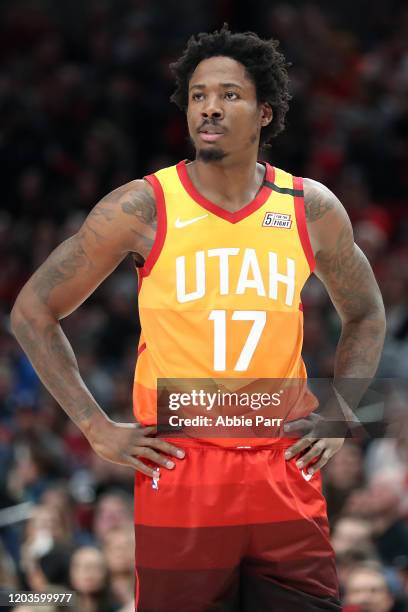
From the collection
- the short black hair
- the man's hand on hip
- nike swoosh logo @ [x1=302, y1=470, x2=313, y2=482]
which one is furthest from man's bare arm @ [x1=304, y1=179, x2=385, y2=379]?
the man's hand on hip

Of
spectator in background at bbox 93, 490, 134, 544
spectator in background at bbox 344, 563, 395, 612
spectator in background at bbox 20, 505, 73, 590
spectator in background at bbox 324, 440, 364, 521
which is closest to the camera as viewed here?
spectator in background at bbox 344, 563, 395, 612

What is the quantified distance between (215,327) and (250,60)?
0.87 meters

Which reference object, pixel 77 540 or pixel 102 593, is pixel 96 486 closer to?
pixel 77 540

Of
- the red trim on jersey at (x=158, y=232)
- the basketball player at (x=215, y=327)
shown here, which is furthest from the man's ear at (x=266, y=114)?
the red trim on jersey at (x=158, y=232)

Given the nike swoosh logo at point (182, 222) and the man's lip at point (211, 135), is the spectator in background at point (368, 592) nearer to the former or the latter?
the nike swoosh logo at point (182, 222)

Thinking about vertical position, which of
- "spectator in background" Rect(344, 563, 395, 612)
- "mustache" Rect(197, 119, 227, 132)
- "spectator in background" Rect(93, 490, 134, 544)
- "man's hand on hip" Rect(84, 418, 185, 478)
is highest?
"mustache" Rect(197, 119, 227, 132)

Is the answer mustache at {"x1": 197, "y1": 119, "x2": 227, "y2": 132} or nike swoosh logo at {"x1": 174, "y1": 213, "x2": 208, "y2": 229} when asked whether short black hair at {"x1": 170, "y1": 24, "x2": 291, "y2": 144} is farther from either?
nike swoosh logo at {"x1": 174, "y1": 213, "x2": 208, "y2": 229}

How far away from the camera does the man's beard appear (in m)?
3.80

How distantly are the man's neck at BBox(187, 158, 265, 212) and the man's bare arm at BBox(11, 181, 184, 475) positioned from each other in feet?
0.59

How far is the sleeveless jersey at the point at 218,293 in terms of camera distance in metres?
3.68

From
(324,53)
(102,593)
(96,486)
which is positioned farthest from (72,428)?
(324,53)

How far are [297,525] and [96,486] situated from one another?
208 inches

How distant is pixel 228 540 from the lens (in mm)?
3639

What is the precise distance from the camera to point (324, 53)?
12.5 metres
